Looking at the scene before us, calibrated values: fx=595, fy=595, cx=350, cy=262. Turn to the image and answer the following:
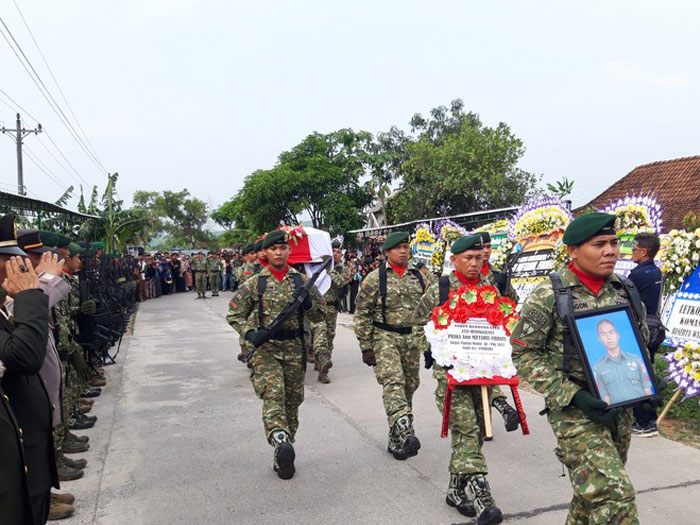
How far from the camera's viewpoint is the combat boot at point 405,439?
188 inches

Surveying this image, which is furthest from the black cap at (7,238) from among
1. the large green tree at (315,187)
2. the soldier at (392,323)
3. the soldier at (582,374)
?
the large green tree at (315,187)

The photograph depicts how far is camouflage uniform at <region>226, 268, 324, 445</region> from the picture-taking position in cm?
484

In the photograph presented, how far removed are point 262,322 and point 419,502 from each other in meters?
1.88

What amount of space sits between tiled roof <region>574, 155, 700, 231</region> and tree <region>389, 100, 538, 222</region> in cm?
379

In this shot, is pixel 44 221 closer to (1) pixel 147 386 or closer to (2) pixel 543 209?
(1) pixel 147 386

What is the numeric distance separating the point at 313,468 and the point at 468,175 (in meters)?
22.6

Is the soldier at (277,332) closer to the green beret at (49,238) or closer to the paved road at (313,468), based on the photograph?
the paved road at (313,468)

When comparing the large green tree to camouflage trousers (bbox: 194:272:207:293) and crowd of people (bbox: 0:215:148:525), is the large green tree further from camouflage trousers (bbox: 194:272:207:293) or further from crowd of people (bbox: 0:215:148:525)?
crowd of people (bbox: 0:215:148:525)

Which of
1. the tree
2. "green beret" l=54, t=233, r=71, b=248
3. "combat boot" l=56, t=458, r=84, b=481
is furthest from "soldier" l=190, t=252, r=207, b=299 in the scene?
"combat boot" l=56, t=458, r=84, b=481

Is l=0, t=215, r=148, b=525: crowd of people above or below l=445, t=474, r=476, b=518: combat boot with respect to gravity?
above

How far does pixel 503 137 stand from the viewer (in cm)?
2650

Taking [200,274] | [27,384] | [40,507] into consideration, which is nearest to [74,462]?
[40,507]

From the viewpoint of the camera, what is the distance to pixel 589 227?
119 inches

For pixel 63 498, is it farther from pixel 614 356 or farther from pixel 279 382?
pixel 614 356
